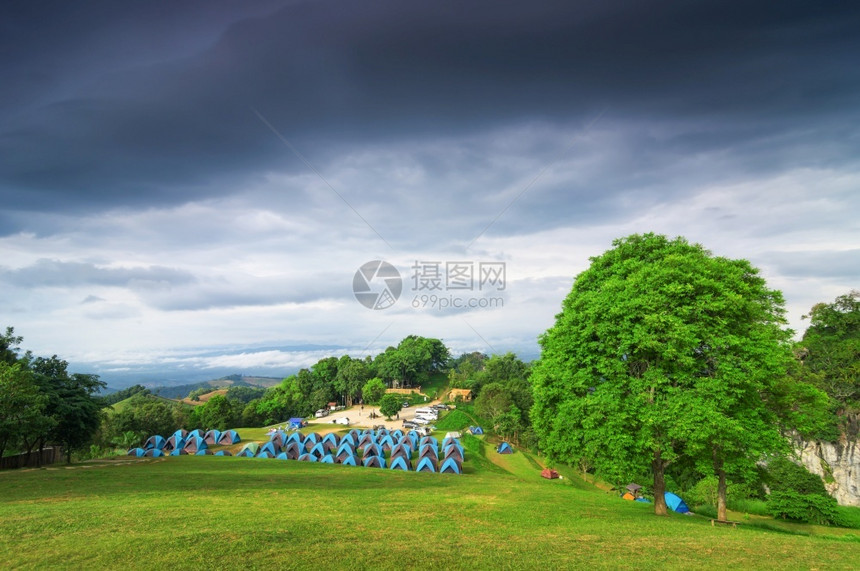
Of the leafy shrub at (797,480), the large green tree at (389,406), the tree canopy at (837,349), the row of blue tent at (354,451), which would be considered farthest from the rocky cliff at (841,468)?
the large green tree at (389,406)

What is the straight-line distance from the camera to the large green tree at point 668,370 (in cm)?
1279

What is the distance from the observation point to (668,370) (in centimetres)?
1373

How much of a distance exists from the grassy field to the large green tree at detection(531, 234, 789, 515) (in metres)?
2.28

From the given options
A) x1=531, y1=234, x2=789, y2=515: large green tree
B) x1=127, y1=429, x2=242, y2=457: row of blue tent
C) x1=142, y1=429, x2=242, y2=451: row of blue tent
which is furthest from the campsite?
x1=142, y1=429, x2=242, y2=451: row of blue tent

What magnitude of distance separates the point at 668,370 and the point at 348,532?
10.8 meters

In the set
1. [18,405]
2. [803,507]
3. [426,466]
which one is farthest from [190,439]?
[803,507]

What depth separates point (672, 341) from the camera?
12.9m

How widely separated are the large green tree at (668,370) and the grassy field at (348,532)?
7.47 ft

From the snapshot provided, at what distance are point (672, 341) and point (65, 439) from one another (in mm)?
32361

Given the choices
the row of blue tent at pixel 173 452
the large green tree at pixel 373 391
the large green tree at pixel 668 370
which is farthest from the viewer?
the large green tree at pixel 373 391

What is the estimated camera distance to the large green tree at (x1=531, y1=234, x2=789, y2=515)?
12789 millimetres

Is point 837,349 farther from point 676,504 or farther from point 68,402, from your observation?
point 68,402

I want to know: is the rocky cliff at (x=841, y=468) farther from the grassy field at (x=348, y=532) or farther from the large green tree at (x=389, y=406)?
the large green tree at (x=389, y=406)

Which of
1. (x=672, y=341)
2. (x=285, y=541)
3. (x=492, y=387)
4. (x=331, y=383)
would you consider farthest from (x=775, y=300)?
(x=331, y=383)
